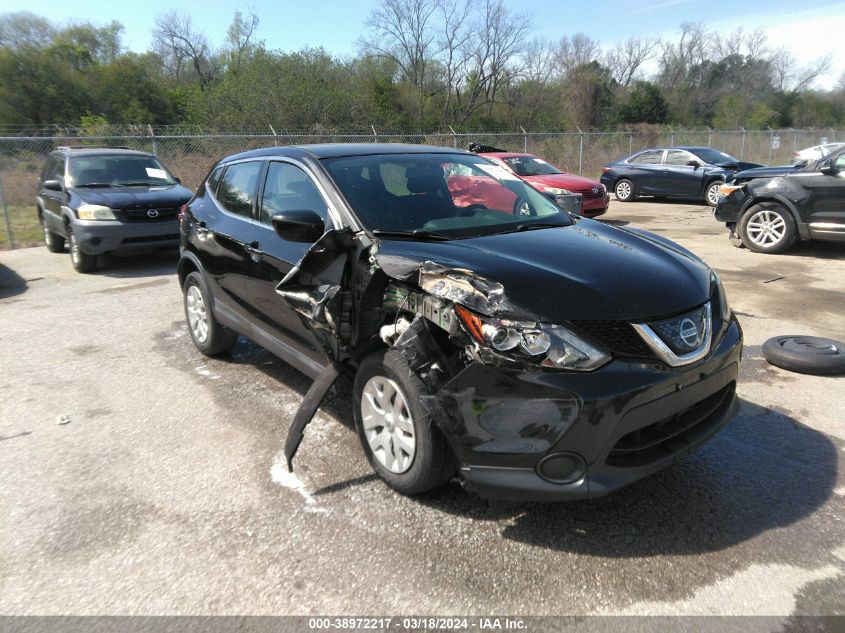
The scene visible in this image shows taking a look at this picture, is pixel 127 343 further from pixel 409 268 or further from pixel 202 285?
pixel 409 268

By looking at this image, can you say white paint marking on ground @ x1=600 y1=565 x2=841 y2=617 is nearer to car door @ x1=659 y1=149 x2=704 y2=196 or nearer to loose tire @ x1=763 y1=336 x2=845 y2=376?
loose tire @ x1=763 y1=336 x2=845 y2=376

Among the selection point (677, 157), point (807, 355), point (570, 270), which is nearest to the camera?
point (570, 270)

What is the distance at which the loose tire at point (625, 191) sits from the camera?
57.6 feet

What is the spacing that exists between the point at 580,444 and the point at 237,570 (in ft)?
5.15

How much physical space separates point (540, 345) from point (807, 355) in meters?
3.23

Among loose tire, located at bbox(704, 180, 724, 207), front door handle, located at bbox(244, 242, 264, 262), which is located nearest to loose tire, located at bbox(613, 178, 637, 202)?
loose tire, located at bbox(704, 180, 724, 207)

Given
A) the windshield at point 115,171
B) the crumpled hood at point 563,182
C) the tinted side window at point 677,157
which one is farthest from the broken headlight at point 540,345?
the tinted side window at point 677,157

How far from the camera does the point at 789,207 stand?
8.91 meters

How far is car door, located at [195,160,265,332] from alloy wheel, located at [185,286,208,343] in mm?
370

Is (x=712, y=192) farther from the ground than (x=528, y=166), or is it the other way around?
(x=528, y=166)

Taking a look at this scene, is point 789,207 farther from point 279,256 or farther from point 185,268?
point 185,268

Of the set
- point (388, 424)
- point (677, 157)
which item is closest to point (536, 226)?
point (388, 424)

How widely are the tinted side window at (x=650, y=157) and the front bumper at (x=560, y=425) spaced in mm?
15909

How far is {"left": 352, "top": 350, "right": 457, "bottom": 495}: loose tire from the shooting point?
9.18 feet
